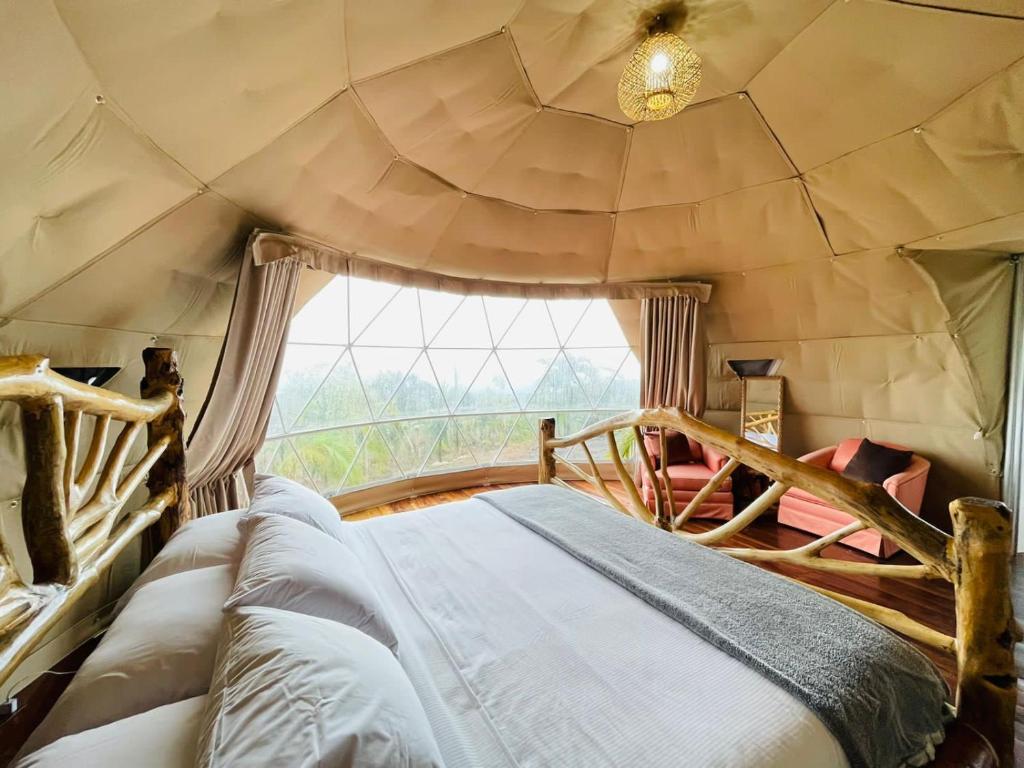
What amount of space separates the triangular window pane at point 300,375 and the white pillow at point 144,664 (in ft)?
10.1

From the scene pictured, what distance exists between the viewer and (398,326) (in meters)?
4.71

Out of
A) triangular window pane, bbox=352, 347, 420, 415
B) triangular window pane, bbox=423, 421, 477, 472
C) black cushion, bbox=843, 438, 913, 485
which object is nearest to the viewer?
black cushion, bbox=843, 438, 913, 485

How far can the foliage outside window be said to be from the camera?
4.12 metres

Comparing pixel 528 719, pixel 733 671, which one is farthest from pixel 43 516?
pixel 733 671

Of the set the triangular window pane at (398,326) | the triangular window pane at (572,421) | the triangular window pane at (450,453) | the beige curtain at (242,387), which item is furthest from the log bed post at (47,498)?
the triangular window pane at (572,421)

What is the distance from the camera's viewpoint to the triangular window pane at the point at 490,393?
5305mm

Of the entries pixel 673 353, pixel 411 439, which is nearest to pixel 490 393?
pixel 411 439

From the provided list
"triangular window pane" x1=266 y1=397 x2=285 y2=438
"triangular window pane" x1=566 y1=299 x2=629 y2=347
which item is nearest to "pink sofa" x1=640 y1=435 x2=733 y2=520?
"triangular window pane" x1=566 y1=299 x2=629 y2=347

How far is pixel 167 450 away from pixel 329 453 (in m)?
2.49

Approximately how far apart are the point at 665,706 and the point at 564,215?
3.35 metres

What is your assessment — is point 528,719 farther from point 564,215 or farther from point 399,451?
point 399,451

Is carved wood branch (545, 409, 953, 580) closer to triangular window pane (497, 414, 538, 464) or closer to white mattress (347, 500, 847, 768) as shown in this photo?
white mattress (347, 500, 847, 768)

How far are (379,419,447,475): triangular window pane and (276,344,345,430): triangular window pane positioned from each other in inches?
35.2

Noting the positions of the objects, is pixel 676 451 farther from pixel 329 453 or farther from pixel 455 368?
pixel 329 453
